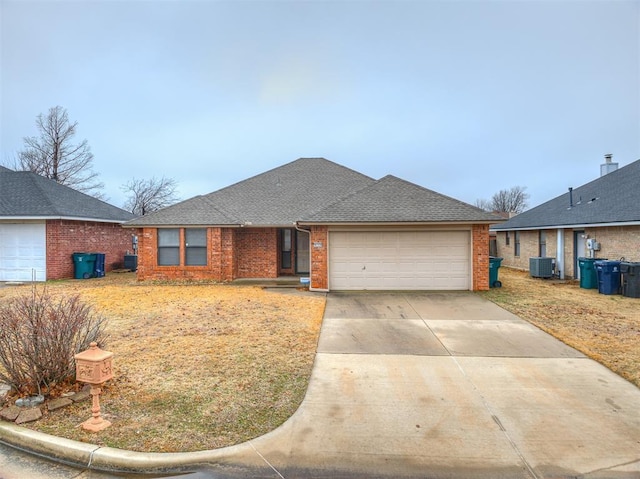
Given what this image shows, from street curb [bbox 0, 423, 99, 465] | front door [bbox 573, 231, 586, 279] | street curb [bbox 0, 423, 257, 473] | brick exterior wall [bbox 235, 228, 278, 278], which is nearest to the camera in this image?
street curb [bbox 0, 423, 257, 473]

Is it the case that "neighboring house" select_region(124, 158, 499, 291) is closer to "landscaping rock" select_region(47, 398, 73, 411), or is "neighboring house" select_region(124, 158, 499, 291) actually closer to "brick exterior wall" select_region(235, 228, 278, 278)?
"brick exterior wall" select_region(235, 228, 278, 278)

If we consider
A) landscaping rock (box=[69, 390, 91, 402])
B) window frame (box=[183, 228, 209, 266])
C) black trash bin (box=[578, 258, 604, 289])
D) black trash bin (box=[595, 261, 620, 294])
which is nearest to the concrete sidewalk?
landscaping rock (box=[69, 390, 91, 402])

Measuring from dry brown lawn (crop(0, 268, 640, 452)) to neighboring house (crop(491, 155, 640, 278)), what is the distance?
7.88ft

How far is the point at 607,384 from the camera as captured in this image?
477 cm

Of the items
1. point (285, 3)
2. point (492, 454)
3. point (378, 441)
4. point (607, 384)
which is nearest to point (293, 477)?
point (378, 441)

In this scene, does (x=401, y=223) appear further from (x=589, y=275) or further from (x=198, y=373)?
(x=198, y=373)

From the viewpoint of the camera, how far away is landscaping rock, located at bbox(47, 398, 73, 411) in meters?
4.01

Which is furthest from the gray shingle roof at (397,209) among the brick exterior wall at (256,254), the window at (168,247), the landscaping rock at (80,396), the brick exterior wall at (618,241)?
the landscaping rock at (80,396)

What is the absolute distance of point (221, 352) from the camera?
5.99 metres

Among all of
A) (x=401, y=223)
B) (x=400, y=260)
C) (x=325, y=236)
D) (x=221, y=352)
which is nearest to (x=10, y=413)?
(x=221, y=352)

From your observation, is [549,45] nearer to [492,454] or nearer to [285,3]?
[285,3]

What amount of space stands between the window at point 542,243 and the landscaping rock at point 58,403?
771 inches

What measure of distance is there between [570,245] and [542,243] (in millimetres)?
2241

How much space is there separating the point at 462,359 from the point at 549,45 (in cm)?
1714
